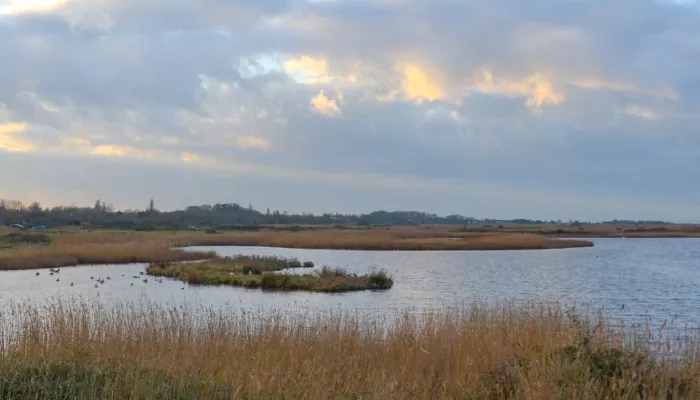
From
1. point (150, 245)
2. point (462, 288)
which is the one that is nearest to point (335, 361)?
point (462, 288)

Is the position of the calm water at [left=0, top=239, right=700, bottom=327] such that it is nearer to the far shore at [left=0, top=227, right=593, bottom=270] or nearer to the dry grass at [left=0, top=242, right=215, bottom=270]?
the dry grass at [left=0, top=242, right=215, bottom=270]

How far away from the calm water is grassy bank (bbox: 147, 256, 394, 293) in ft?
4.05

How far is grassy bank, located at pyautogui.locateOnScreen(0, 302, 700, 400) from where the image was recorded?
6496mm

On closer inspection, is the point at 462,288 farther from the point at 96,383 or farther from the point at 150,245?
the point at 150,245

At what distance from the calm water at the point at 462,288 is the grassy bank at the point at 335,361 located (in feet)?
21.4

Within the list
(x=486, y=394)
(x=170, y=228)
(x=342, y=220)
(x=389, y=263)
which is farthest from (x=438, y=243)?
(x=342, y=220)

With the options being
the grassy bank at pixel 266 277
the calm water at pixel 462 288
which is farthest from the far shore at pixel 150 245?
the grassy bank at pixel 266 277

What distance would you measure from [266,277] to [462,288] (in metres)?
9.33

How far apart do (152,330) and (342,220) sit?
14435cm

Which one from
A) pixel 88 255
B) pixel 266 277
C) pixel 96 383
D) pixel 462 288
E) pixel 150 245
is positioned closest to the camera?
pixel 96 383

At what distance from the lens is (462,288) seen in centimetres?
2886

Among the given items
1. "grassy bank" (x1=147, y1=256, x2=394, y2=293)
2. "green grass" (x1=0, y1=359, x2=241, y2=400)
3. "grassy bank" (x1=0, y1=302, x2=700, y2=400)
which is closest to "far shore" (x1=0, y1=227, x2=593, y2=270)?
"grassy bank" (x1=147, y1=256, x2=394, y2=293)

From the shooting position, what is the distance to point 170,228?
310 feet

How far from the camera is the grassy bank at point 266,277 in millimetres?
30000
